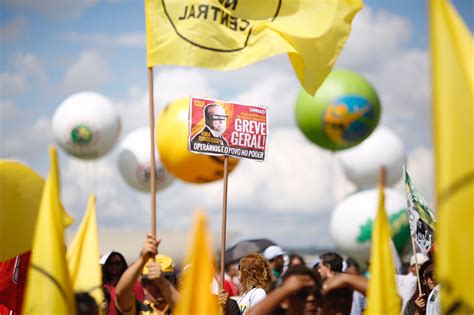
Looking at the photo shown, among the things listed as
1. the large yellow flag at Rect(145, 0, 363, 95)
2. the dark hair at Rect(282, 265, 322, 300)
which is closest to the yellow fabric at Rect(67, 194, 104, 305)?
the dark hair at Rect(282, 265, 322, 300)

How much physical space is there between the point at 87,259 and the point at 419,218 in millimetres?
2946

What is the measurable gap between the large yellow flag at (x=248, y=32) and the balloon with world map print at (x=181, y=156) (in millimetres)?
4222

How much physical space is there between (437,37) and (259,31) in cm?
313

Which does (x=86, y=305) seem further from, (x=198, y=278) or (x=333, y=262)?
(x=333, y=262)

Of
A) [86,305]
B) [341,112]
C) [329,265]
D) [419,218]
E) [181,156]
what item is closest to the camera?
[86,305]

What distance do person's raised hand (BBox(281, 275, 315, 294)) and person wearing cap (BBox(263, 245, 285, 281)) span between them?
5403 millimetres

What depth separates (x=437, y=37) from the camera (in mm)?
4121

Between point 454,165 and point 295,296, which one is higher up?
point 454,165

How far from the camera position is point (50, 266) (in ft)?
16.1

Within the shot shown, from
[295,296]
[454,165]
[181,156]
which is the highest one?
[181,156]

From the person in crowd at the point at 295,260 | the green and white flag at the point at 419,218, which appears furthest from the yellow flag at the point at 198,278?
the person in crowd at the point at 295,260

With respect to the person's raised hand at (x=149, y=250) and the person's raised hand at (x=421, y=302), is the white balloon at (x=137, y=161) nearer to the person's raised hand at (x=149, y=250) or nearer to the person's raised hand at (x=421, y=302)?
the person's raised hand at (x=421, y=302)

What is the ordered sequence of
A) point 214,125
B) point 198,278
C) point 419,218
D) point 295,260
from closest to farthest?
point 198,278
point 214,125
point 419,218
point 295,260

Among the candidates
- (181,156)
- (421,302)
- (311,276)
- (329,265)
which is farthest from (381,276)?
(181,156)
